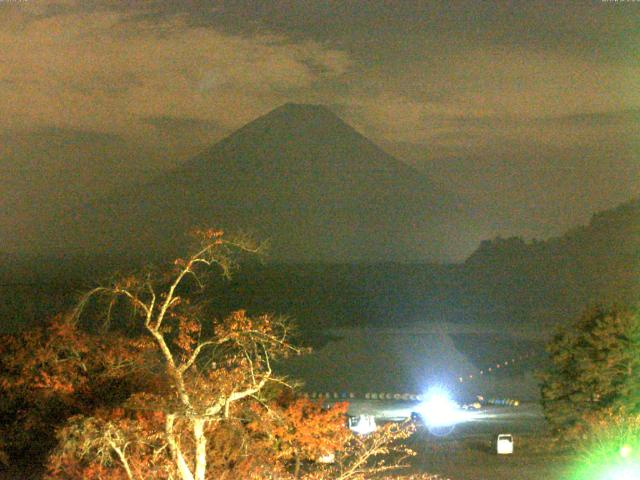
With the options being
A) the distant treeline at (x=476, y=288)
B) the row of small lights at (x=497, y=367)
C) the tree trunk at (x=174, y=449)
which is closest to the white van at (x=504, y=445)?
the tree trunk at (x=174, y=449)

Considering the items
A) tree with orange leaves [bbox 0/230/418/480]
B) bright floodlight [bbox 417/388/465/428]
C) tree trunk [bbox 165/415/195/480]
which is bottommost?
tree trunk [bbox 165/415/195/480]

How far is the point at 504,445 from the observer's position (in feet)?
68.2

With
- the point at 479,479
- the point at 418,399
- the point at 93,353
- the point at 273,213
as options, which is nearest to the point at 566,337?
the point at 479,479

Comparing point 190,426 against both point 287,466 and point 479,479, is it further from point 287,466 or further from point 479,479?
point 479,479

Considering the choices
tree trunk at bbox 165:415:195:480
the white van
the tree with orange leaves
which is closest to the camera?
tree trunk at bbox 165:415:195:480

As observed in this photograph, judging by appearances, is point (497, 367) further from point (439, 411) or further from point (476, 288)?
point (476, 288)

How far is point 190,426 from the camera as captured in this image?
970cm

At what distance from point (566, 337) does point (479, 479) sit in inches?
213

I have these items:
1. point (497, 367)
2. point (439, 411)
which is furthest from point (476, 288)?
point (439, 411)

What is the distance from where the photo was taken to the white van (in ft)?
68.0

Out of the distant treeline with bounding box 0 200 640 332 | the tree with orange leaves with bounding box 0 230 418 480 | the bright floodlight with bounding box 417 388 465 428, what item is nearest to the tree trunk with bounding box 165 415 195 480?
the tree with orange leaves with bounding box 0 230 418 480

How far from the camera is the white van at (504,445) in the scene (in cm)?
2072

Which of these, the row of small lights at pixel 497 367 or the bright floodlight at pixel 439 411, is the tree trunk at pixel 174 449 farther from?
the row of small lights at pixel 497 367

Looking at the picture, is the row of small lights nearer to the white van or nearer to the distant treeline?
the distant treeline
